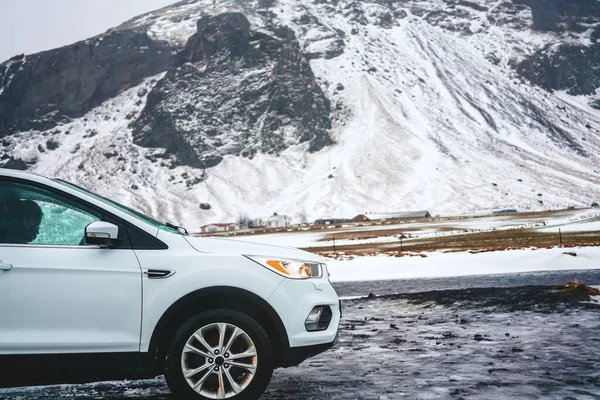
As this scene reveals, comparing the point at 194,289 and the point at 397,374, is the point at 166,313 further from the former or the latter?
the point at 397,374

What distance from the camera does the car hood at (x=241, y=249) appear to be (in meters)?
5.58

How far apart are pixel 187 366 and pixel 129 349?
520 mm

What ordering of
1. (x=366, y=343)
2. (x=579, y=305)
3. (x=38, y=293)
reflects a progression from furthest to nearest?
(x=579, y=305)
(x=366, y=343)
(x=38, y=293)

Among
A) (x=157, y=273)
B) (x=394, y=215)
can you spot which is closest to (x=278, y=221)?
(x=394, y=215)

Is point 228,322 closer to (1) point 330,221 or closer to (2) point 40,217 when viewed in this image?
(2) point 40,217

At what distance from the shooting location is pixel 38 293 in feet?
16.8

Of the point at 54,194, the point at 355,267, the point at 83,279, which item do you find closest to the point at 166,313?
the point at 83,279

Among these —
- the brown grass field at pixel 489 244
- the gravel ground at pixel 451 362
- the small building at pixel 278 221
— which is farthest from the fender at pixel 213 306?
the small building at pixel 278 221

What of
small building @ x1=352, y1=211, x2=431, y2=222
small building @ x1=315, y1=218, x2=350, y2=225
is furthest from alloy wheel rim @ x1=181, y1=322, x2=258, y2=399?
small building @ x1=315, y1=218, x2=350, y2=225

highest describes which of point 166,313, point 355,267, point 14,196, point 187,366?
point 14,196

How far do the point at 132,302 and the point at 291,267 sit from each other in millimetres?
1461

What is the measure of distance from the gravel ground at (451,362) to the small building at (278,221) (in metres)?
160

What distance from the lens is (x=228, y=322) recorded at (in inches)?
211

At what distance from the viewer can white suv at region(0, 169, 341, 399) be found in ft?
16.8
